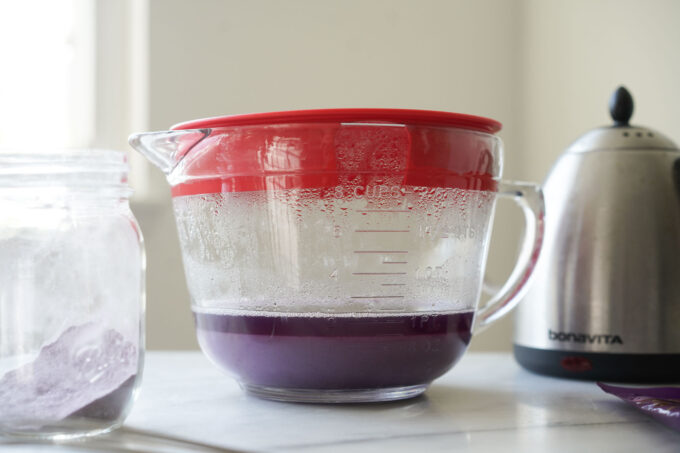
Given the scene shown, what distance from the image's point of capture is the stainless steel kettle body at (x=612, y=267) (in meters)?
0.68

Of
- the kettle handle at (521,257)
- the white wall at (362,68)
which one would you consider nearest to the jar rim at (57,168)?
the kettle handle at (521,257)

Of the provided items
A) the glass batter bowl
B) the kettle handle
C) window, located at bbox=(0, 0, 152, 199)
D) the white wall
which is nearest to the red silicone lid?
the glass batter bowl

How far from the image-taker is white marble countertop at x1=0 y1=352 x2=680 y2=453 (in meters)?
0.44

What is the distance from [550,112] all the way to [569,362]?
2.87 feet

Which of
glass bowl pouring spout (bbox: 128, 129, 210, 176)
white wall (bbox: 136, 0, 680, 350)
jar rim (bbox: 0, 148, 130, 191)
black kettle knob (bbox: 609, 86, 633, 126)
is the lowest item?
jar rim (bbox: 0, 148, 130, 191)

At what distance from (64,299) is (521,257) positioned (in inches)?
15.2

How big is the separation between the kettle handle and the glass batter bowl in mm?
61

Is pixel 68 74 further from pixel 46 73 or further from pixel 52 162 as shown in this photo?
pixel 52 162

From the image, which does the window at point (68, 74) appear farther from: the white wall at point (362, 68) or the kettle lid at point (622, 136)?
the kettle lid at point (622, 136)

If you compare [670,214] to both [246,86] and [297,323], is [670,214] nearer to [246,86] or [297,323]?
[297,323]

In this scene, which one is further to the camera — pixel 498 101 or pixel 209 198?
pixel 498 101

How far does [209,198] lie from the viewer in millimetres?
549

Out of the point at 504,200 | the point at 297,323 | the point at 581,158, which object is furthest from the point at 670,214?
the point at 504,200

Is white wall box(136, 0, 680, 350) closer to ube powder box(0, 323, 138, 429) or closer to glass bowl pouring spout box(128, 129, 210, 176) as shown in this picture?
glass bowl pouring spout box(128, 129, 210, 176)
